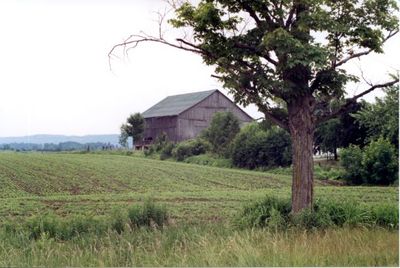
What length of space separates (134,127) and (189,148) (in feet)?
9.89

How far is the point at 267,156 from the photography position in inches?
634

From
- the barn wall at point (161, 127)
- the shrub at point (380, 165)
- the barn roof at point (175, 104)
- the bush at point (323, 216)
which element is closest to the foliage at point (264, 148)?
the shrub at point (380, 165)

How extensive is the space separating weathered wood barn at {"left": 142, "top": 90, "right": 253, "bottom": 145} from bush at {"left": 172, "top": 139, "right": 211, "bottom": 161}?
38 cm

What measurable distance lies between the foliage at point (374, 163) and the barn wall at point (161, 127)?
5.58 m

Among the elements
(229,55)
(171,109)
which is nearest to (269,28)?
(229,55)

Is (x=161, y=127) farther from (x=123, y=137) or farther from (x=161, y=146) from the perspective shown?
(x=123, y=137)

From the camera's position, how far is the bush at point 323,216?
7496mm

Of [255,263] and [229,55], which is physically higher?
[229,55]

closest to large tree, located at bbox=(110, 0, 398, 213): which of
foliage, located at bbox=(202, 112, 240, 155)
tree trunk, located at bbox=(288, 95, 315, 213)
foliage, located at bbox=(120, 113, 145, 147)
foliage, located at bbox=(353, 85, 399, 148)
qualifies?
tree trunk, located at bbox=(288, 95, 315, 213)

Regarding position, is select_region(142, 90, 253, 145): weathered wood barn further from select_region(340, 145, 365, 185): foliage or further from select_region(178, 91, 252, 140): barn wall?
select_region(340, 145, 365, 185): foliage

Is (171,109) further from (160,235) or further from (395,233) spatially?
(395,233)

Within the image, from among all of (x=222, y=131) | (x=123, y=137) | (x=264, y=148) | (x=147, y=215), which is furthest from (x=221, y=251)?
(x=222, y=131)

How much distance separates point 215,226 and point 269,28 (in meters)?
3.20

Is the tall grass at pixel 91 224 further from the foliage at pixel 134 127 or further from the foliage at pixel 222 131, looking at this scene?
the foliage at pixel 222 131
